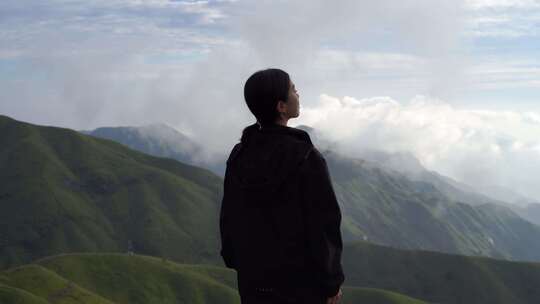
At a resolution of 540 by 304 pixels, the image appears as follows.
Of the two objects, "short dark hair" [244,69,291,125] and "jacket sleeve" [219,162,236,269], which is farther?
"jacket sleeve" [219,162,236,269]

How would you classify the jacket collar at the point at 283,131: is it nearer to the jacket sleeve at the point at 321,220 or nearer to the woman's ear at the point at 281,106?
the woman's ear at the point at 281,106

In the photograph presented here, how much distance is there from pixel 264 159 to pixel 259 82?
3.50 ft

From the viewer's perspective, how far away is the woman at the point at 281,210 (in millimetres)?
7285

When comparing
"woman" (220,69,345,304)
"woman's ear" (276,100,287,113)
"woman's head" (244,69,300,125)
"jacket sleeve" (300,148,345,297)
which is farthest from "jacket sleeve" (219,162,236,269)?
"jacket sleeve" (300,148,345,297)

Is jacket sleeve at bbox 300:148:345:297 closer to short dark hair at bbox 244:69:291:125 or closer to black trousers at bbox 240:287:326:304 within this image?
black trousers at bbox 240:287:326:304

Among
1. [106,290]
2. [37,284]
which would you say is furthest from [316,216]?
[106,290]

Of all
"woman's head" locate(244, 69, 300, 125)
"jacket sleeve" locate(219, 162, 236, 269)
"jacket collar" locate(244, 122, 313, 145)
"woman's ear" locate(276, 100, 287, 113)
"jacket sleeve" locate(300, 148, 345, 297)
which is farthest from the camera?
"jacket sleeve" locate(219, 162, 236, 269)

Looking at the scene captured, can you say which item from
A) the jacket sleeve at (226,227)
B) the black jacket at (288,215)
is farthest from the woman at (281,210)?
the jacket sleeve at (226,227)

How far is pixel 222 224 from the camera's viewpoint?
8.68 metres

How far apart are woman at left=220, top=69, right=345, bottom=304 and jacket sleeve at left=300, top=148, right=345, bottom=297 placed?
0.04ft

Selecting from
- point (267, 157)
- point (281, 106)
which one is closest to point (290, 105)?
point (281, 106)

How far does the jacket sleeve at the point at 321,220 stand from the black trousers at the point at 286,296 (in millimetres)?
178

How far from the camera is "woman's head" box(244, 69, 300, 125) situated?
7773 millimetres

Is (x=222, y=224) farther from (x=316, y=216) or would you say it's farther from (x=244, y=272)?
(x=316, y=216)
